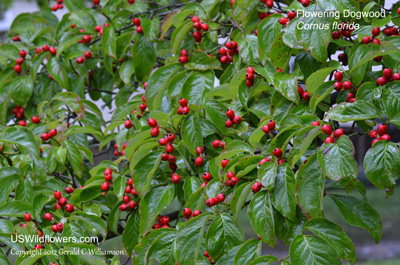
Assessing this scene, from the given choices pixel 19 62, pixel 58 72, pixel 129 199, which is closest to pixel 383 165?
pixel 129 199

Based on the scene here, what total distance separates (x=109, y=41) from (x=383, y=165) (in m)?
1.33

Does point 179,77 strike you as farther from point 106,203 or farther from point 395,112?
point 395,112

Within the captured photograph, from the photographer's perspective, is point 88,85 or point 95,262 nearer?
point 95,262

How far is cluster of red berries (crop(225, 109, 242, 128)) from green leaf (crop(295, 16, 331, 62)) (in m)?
0.30

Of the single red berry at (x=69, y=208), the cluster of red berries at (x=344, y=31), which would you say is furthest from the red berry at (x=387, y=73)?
the single red berry at (x=69, y=208)

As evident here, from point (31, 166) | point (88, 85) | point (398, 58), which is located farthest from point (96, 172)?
point (398, 58)

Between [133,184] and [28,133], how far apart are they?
48 centimetres

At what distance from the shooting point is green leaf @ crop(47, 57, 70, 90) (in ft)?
7.26

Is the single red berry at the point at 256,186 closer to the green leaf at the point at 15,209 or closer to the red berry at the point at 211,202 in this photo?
the red berry at the point at 211,202

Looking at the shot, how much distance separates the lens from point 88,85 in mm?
2443

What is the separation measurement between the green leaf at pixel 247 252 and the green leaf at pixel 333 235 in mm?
141

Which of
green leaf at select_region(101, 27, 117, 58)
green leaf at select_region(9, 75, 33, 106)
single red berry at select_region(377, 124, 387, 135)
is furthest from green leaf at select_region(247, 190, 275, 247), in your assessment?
green leaf at select_region(9, 75, 33, 106)

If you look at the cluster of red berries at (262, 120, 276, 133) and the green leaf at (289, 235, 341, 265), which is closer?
the green leaf at (289, 235, 341, 265)

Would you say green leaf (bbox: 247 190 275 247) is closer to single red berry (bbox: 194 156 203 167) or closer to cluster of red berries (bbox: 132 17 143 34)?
single red berry (bbox: 194 156 203 167)
